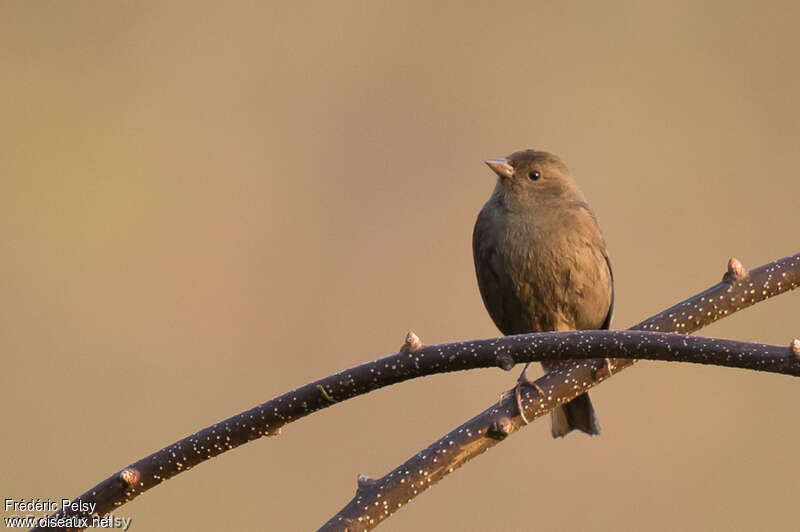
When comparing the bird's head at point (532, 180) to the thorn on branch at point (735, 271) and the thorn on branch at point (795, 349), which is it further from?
the thorn on branch at point (795, 349)

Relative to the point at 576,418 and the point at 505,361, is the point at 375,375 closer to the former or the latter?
the point at 505,361

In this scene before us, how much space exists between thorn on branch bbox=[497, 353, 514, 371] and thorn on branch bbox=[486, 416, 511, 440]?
1.57 feet

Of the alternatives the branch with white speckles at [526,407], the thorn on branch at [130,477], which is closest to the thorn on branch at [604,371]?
the branch with white speckles at [526,407]

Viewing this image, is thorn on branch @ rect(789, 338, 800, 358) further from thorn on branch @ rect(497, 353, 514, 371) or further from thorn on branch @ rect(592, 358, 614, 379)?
thorn on branch @ rect(592, 358, 614, 379)

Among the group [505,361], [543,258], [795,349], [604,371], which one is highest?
[543,258]

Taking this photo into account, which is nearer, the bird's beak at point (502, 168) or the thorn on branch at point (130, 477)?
the thorn on branch at point (130, 477)

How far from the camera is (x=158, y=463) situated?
1878 mm

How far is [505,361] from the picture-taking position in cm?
177

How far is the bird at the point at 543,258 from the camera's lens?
12.9 ft

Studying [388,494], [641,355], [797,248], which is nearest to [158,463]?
[388,494]

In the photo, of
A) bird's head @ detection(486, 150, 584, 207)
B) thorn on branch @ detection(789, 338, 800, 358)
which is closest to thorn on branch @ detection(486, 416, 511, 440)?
thorn on branch @ detection(789, 338, 800, 358)

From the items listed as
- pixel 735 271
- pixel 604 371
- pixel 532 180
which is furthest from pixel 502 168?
pixel 735 271

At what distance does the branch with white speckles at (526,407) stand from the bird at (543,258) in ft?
4.50

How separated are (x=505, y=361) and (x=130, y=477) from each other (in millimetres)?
730
